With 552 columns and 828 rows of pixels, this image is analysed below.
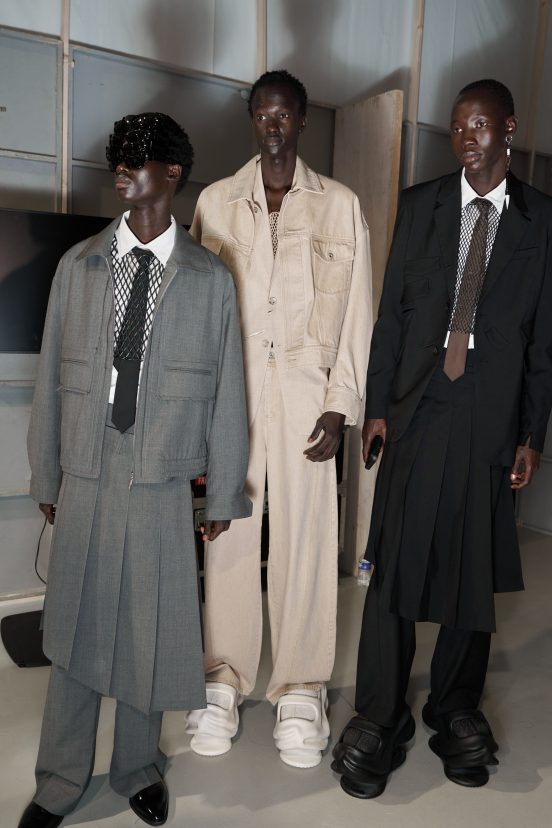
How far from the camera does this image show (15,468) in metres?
2.94

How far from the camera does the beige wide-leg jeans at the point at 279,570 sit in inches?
82.0

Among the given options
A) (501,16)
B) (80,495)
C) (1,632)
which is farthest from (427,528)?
(501,16)

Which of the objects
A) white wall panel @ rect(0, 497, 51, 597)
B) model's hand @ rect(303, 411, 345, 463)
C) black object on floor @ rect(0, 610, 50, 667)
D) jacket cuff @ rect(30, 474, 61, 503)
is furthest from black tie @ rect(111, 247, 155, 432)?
white wall panel @ rect(0, 497, 51, 597)

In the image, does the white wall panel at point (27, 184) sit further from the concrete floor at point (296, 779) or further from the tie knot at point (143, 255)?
the concrete floor at point (296, 779)

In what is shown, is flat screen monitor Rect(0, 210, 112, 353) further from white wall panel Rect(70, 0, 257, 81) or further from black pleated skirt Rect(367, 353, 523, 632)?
black pleated skirt Rect(367, 353, 523, 632)

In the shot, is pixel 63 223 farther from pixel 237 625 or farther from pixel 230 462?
pixel 237 625

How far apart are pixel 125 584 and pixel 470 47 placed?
3.36 metres

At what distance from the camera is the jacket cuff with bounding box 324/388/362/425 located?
6.64 ft

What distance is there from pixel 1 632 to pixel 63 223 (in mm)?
1447

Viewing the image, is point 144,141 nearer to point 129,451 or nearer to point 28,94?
point 129,451

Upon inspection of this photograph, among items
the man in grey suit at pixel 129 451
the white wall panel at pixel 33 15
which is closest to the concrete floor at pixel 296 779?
the man in grey suit at pixel 129 451

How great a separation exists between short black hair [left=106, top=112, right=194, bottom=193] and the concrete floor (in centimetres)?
151

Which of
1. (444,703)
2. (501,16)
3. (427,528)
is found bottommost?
(444,703)

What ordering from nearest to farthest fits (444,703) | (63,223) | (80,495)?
(80,495)
(444,703)
(63,223)
